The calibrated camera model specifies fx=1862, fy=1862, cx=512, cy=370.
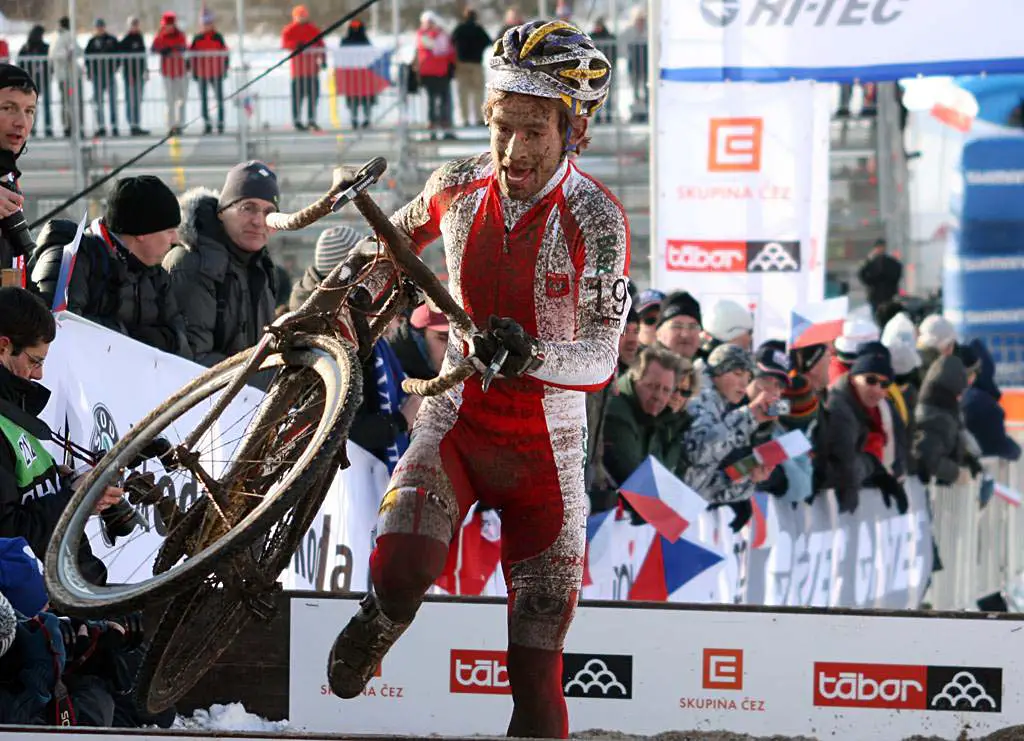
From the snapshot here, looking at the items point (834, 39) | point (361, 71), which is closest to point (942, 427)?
point (834, 39)

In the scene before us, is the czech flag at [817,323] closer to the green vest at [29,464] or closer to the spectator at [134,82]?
the green vest at [29,464]

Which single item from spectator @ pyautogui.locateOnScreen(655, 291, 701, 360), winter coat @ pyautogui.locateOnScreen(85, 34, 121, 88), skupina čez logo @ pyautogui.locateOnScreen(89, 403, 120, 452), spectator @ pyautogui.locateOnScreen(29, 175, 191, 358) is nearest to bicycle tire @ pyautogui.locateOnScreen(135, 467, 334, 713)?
skupina čez logo @ pyautogui.locateOnScreen(89, 403, 120, 452)

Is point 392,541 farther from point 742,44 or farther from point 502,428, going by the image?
point 742,44

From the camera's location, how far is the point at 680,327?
10.5m

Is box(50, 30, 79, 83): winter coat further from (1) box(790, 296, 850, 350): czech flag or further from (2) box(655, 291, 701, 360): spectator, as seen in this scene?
(2) box(655, 291, 701, 360): spectator

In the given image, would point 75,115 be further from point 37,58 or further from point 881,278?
point 881,278

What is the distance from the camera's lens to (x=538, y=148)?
5.72 metres

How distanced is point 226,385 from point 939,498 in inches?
352

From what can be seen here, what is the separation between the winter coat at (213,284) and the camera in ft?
26.7

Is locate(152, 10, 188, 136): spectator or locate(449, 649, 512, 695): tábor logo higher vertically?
locate(152, 10, 188, 136): spectator

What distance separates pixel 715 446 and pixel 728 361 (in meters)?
0.68

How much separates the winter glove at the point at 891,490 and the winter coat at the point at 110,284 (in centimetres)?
596

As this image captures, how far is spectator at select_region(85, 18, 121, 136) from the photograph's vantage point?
2052 cm

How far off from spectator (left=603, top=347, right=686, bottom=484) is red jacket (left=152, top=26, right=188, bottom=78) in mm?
12335
